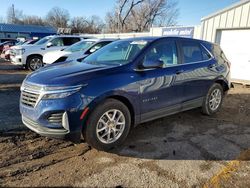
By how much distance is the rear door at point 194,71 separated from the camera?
15.3 feet

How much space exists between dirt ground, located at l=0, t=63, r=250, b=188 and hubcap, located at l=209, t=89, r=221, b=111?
0.64m

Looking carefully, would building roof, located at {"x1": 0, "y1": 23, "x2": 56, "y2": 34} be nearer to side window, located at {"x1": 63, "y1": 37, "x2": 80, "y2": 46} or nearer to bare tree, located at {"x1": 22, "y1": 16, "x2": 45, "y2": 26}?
bare tree, located at {"x1": 22, "y1": 16, "x2": 45, "y2": 26}

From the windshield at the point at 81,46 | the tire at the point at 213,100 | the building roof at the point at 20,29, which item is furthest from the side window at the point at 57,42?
the building roof at the point at 20,29

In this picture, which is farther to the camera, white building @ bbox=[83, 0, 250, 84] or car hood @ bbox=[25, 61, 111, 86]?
white building @ bbox=[83, 0, 250, 84]

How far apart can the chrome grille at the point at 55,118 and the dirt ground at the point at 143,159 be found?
0.62 m

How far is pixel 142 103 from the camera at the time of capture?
3.94 m

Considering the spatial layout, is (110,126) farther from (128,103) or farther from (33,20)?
(33,20)

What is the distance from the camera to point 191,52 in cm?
498

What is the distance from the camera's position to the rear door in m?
4.66

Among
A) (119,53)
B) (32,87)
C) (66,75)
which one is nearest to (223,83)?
(119,53)

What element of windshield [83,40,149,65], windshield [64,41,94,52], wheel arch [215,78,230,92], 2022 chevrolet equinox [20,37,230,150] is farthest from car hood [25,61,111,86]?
windshield [64,41,94,52]

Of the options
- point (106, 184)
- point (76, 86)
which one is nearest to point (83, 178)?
point (106, 184)

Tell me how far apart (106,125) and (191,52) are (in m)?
2.55

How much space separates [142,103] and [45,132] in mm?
1583
